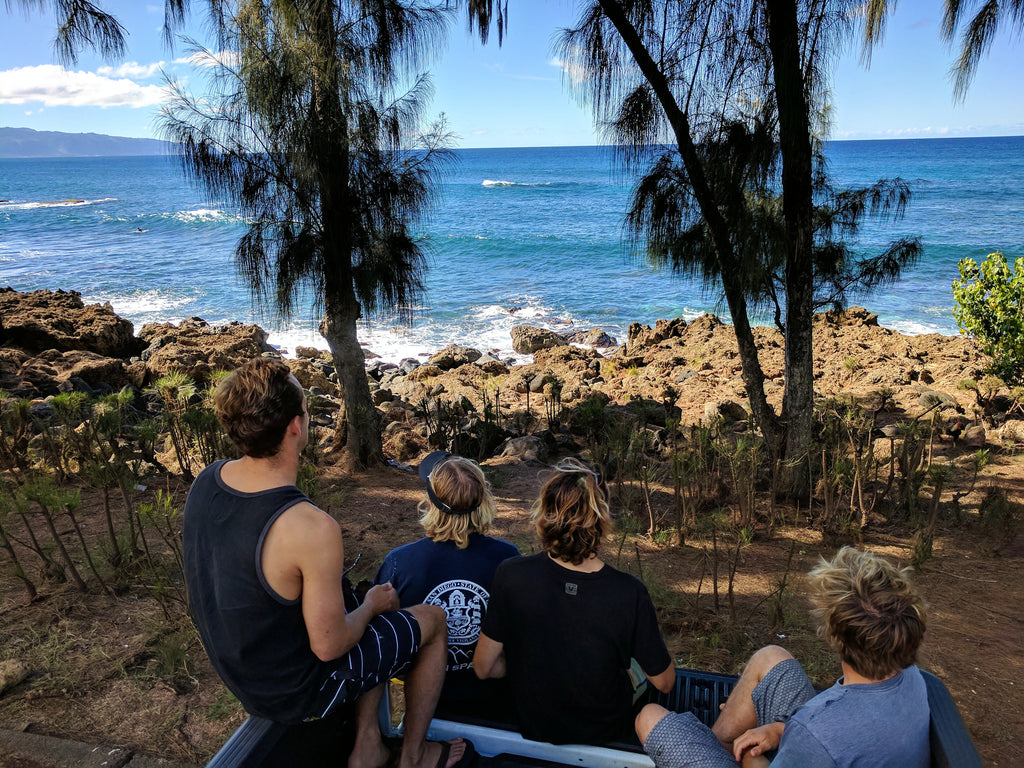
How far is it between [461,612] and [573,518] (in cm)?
70

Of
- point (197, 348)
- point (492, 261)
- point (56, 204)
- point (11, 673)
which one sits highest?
point (11, 673)

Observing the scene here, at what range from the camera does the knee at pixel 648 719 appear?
2264mm

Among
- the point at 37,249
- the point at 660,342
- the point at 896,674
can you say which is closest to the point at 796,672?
the point at 896,674

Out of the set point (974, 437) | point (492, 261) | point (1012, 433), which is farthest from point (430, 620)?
point (492, 261)

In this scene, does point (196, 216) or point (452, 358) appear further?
point (196, 216)

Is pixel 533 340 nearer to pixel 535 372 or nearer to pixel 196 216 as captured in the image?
→ pixel 535 372

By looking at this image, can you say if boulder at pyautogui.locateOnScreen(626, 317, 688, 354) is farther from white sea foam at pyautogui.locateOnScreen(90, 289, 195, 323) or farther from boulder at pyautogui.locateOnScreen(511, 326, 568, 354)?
white sea foam at pyautogui.locateOnScreen(90, 289, 195, 323)

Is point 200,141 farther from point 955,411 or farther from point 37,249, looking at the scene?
point 37,249

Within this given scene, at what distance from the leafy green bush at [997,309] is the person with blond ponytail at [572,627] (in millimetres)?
6499

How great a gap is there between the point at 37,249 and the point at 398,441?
3518cm

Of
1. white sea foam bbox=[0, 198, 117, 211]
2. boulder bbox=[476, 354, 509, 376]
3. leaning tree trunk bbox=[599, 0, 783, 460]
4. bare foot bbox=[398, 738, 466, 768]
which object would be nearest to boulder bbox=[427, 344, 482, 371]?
boulder bbox=[476, 354, 509, 376]

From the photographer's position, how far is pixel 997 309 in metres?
7.12

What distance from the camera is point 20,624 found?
3764 mm

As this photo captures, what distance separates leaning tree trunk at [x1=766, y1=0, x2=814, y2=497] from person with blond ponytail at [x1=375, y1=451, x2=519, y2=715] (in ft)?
10.8
